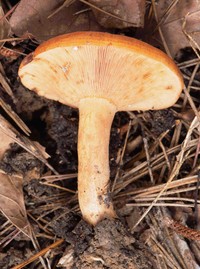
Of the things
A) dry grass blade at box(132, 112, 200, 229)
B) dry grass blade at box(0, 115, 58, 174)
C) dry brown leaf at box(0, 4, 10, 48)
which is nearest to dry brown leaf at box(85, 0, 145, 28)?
dry brown leaf at box(0, 4, 10, 48)

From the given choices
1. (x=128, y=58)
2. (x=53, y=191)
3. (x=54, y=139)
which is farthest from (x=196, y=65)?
(x=53, y=191)

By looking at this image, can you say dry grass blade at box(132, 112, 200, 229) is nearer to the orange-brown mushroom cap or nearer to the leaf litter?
the leaf litter

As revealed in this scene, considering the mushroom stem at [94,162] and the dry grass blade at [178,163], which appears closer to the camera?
the mushroom stem at [94,162]

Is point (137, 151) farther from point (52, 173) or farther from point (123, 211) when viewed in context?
point (52, 173)

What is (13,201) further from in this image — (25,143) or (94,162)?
(94,162)

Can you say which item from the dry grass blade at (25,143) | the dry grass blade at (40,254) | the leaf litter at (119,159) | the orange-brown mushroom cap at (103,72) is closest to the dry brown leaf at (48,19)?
the leaf litter at (119,159)

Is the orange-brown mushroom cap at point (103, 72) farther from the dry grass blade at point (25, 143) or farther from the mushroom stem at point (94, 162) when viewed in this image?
the dry grass blade at point (25, 143)
